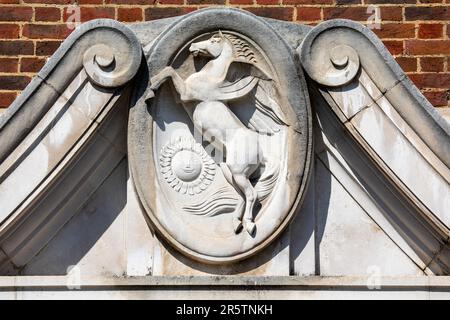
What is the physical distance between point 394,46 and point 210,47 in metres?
0.84

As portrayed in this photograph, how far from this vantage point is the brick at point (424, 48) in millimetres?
6703

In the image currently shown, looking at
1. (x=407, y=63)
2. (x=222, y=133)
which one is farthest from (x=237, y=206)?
(x=407, y=63)

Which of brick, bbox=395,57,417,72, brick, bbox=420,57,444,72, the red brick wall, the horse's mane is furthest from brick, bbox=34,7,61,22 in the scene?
brick, bbox=420,57,444,72

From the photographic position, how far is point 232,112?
6445 millimetres

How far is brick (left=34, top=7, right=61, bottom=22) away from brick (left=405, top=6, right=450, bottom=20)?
59.2 inches

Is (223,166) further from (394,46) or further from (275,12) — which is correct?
(394,46)

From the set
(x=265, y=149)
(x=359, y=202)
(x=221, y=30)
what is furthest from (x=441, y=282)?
(x=221, y=30)

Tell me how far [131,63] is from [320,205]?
979 mm

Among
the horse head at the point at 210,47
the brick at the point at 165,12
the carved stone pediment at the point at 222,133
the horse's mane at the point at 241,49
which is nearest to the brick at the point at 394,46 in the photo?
the carved stone pediment at the point at 222,133

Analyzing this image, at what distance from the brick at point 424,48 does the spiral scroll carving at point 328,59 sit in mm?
418

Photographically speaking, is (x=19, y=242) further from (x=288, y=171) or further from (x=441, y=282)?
(x=441, y=282)

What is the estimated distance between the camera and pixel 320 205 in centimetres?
648

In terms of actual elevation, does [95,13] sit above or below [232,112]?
above

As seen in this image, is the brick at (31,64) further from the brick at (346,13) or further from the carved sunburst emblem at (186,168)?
the brick at (346,13)
